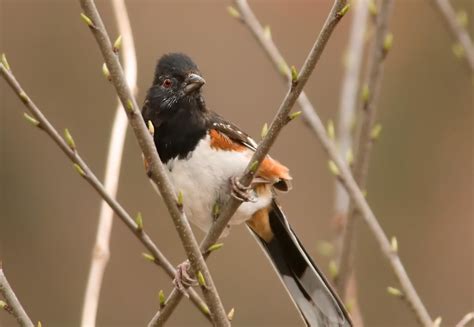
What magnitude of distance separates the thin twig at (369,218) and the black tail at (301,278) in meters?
0.38

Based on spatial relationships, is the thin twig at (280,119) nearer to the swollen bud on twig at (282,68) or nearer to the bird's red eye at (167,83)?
the swollen bud on twig at (282,68)

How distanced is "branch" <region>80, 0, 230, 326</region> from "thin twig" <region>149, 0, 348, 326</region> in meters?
0.18

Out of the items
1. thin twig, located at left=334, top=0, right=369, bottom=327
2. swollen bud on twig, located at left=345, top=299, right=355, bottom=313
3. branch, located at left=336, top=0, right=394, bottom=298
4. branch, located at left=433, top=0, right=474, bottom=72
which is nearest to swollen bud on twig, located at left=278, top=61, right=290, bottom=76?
branch, located at left=336, top=0, right=394, bottom=298

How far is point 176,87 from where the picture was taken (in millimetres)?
3375

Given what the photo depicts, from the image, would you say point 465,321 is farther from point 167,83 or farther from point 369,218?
point 167,83

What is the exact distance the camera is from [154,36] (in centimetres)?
713

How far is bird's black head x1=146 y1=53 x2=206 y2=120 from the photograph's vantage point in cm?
333

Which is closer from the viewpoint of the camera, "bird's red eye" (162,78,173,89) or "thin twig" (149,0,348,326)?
"thin twig" (149,0,348,326)

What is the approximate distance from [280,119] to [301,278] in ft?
4.16

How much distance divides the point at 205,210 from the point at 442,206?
444cm

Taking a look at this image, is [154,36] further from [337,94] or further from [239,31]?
[337,94]

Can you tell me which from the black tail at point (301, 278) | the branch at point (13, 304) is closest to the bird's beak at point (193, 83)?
the black tail at point (301, 278)

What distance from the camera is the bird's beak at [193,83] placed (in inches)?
129

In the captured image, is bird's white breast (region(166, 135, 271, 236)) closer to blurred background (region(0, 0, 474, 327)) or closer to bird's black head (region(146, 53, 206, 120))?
bird's black head (region(146, 53, 206, 120))
